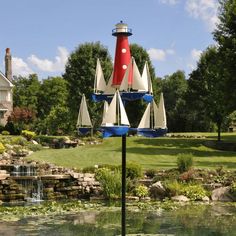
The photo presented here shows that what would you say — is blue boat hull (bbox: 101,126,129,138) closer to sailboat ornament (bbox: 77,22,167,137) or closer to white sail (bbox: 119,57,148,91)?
sailboat ornament (bbox: 77,22,167,137)

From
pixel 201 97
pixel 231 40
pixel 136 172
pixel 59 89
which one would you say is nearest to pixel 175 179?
pixel 136 172

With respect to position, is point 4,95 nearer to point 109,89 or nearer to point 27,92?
point 27,92

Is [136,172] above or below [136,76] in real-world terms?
below

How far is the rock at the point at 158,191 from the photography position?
23703 mm

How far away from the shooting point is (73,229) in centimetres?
1655

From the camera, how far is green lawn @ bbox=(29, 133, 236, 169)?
30453mm

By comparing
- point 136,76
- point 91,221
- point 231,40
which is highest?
point 231,40

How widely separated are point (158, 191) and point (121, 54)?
16.0 meters

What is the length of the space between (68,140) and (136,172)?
2418 cm

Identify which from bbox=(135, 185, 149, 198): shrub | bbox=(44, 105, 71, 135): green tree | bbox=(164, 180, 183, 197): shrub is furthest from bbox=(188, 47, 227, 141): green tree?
bbox=(135, 185, 149, 198): shrub

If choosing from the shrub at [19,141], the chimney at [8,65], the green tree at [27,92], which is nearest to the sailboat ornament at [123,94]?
the shrub at [19,141]

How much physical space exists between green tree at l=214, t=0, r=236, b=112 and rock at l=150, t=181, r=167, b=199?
1380 cm

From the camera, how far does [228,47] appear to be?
36.3 m

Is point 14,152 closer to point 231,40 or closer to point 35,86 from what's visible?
point 231,40
